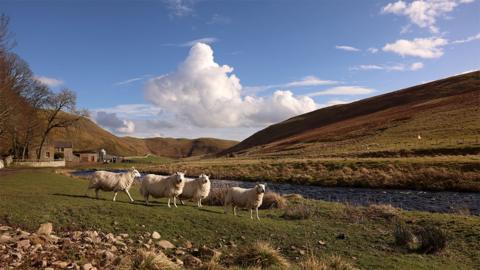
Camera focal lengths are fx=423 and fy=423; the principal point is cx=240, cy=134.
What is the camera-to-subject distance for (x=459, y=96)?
4072 inches

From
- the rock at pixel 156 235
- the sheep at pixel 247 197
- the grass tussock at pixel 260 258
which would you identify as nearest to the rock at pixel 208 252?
the grass tussock at pixel 260 258

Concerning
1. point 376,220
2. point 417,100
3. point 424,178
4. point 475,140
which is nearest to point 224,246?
point 376,220

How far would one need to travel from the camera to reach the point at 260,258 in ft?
40.1

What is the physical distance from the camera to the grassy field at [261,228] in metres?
14.5

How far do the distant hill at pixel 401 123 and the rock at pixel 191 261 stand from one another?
54898 millimetres

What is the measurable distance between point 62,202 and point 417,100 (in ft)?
394

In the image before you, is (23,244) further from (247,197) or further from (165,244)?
(247,197)

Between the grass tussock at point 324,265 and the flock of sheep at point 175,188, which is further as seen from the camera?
the flock of sheep at point 175,188

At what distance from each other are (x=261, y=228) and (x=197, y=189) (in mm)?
5720

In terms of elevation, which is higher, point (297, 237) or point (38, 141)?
point (38, 141)

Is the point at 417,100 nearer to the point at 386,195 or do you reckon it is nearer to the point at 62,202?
the point at 386,195

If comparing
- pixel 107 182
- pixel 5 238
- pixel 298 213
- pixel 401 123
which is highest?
pixel 401 123

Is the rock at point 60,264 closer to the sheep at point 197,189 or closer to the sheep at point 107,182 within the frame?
the sheep at point 197,189

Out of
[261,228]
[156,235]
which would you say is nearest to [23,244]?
[156,235]
